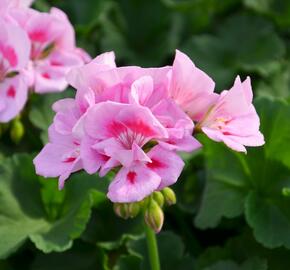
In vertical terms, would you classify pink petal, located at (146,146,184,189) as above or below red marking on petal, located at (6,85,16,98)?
above

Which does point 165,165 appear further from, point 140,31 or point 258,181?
point 140,31

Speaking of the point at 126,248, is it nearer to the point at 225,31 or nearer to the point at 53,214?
the point at 53,214

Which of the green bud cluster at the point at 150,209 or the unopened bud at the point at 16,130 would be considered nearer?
the green bud cluster at the point at 150,209

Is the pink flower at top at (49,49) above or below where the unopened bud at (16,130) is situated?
above

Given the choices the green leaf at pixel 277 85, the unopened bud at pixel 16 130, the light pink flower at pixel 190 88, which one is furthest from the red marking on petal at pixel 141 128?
the green leaf at pixel 277 85

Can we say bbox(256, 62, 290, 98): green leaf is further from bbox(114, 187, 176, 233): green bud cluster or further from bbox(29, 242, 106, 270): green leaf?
bbox(114, 187, 176, 233): green bud cluster

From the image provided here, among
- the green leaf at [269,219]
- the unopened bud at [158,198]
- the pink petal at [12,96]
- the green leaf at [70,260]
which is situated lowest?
the green leaf at [70,260]

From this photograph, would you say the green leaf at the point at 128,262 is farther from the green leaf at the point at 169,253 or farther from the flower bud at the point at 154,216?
the flower bud at the point at 154,216

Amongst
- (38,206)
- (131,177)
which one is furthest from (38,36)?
(131,177)

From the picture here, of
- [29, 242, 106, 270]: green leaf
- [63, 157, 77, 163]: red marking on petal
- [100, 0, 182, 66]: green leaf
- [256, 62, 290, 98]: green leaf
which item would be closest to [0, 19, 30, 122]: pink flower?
[29, 242, 106, 270]: green leaf
